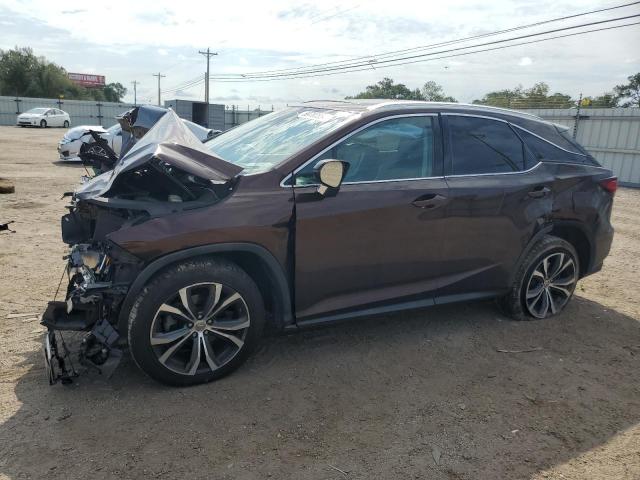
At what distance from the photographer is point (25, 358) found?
356cm

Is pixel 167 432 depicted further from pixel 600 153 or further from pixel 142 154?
pixel 600 153

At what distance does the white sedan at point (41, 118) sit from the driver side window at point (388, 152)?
124 feet

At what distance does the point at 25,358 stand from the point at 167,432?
1.42m

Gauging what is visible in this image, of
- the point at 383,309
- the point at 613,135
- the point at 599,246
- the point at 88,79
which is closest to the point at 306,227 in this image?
the point at 383,309

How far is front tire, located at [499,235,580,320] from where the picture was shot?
4.39m

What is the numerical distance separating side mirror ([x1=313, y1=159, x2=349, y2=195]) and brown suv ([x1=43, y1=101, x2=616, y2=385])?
0.01 m

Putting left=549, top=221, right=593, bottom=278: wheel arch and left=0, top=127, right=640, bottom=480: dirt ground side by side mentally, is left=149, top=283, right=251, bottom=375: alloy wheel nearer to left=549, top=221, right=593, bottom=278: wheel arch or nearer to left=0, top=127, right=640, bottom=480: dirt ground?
left=0, top=127, right=640, bottom=480: dirt ground

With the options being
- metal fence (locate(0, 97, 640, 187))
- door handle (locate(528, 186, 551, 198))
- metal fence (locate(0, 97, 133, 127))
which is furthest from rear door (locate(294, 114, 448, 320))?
metal fence (locate(0, 97, 133, 127))

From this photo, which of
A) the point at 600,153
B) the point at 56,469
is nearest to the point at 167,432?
the point at 56,469

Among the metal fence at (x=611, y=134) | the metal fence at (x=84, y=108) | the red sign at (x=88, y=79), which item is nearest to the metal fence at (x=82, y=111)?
the metal fence at (x=84, y=108)

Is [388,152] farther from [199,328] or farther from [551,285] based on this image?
[551,285]

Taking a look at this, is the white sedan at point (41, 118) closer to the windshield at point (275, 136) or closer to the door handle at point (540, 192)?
the windshield at point (275, 136)

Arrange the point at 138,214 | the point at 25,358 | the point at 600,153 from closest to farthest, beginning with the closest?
1. the point at 138,214
2. the point at 25,358
3. the point at 600,153

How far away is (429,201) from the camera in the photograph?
3750mm
